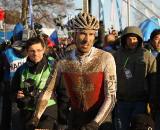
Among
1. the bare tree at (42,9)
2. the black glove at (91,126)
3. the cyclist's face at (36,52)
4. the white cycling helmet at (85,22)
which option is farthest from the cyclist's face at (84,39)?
the bare tree at (42,9)

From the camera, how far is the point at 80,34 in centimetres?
413

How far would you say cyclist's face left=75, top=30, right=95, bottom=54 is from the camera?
4090mm

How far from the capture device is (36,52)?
611cm

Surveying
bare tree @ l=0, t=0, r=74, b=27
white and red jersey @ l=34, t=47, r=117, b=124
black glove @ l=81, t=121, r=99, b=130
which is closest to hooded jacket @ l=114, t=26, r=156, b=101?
white and red jersey @ l=34, t=47, r=117, b=124

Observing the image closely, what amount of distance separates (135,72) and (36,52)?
1.37m

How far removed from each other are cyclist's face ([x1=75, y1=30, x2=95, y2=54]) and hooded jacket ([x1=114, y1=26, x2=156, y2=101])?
2.54 meters

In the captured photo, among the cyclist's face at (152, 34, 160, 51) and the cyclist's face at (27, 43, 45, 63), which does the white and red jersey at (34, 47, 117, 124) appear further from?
the cyclist's face at (152, 34, 160, 51)

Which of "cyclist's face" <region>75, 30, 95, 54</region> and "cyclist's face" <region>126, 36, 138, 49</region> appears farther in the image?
"cyclist's face" <region>126, 36, 138, 49</region>

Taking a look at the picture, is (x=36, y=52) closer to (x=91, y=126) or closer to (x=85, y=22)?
(x=85, y=22)

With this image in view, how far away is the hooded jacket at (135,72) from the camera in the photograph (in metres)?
6.66

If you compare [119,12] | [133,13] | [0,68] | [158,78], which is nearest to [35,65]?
[158,78]

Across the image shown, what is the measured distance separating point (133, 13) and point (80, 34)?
788 inches

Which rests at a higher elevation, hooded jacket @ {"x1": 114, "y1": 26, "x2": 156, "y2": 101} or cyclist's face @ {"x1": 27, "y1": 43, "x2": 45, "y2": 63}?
cyclist's face @ {"x1": 27, "y1": 43, "x2": 45, "y2": 63}

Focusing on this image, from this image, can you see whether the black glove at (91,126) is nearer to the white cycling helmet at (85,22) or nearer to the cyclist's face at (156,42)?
the white cycling helmet at (85,22)
